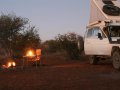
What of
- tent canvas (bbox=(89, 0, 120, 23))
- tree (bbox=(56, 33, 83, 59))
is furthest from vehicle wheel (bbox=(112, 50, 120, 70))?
tree (bbox=(56, 33, 83, 59))

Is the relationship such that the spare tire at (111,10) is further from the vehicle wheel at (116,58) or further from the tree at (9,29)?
the tree at (9,29)

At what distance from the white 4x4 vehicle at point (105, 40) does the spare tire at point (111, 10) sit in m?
0.68

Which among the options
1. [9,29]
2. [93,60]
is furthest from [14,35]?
[93,60]

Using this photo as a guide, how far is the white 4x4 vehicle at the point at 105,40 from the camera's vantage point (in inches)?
578

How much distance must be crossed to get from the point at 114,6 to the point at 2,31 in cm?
1146

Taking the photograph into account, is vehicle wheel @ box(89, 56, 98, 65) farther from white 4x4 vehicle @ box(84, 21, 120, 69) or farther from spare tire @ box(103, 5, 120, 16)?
spare tire @ box(103, 5, 120, 16)

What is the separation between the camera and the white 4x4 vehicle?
48.1 ft

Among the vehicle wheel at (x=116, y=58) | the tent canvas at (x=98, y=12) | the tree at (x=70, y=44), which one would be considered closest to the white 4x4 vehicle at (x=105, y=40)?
the vehicle wheel at (x=116, y=58)

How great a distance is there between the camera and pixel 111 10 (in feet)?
53.7

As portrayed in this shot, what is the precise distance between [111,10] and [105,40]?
1886mm

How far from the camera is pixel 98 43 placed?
52.3 feet

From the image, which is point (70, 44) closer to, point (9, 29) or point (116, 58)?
point (9, 29)

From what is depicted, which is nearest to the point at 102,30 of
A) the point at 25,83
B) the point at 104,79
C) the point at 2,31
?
the point at 104,79

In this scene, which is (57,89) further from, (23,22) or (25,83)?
(23,22)
